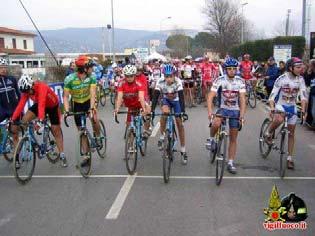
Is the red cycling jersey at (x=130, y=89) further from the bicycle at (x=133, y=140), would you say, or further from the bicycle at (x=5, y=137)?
the bicycle at (x=5, y=137)

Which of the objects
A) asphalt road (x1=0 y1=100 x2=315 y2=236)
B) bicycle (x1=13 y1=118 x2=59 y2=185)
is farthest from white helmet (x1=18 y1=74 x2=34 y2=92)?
asphalt road (x1=0 y1=100 x2=315 y2=236)

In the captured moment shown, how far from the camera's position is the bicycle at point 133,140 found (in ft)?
26.0

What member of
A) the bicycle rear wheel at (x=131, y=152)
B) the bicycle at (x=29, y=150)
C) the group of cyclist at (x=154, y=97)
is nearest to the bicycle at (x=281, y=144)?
the group of cyclist at (x=154, y=97)

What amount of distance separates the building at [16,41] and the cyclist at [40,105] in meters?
82.0

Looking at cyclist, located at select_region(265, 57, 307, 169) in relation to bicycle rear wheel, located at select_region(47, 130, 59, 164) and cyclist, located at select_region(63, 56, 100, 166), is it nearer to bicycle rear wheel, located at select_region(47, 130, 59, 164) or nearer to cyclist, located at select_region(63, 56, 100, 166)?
cyclist, located at select_region(63, 56, 100, 166)

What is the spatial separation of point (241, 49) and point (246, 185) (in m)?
48.4

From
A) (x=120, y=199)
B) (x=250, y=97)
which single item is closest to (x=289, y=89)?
(x=120, y=199)

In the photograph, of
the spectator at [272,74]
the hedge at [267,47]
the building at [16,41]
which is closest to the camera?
the spectator at [272,74]

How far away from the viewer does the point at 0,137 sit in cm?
845

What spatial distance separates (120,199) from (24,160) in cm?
202

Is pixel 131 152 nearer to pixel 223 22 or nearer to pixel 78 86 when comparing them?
pixel 78 86

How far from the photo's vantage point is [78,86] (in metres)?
8.30

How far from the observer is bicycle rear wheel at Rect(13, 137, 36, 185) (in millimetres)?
7371

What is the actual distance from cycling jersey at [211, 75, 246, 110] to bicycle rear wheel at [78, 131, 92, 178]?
232 centimetres
